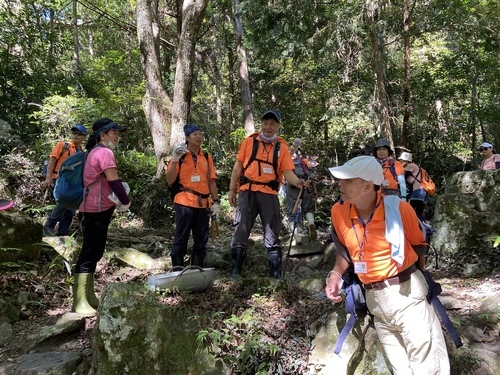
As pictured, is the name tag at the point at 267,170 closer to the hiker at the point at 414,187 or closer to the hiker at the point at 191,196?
the hiker at the point at 191,196

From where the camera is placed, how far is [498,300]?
396cm

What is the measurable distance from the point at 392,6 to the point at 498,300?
35.5ft

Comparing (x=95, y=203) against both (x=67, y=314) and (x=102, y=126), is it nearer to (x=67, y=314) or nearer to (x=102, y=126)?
(x=102, y=126)

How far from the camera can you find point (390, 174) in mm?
6469

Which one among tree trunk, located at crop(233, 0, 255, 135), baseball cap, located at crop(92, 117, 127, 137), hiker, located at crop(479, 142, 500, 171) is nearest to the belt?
baseball cap, located at crop(92, 117, 127, 137)

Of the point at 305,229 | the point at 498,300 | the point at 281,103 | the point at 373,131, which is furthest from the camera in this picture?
the point at 281,103

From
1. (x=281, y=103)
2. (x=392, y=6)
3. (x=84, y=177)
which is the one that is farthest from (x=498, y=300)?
(x=281, y=103)

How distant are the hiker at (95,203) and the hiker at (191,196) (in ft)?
3.06

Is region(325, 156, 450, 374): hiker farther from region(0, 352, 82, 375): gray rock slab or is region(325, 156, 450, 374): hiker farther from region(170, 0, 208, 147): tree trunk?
region(170, 0, 208, 147): tree trunk

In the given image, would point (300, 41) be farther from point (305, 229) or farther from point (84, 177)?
point (84, 177)

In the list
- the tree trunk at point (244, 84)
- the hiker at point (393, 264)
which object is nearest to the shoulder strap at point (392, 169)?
the hiker at point (393, 264)

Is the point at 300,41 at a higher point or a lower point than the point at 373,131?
higher

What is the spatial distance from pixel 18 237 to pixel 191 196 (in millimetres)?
2376

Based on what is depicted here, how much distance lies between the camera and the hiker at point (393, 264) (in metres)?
2.35
